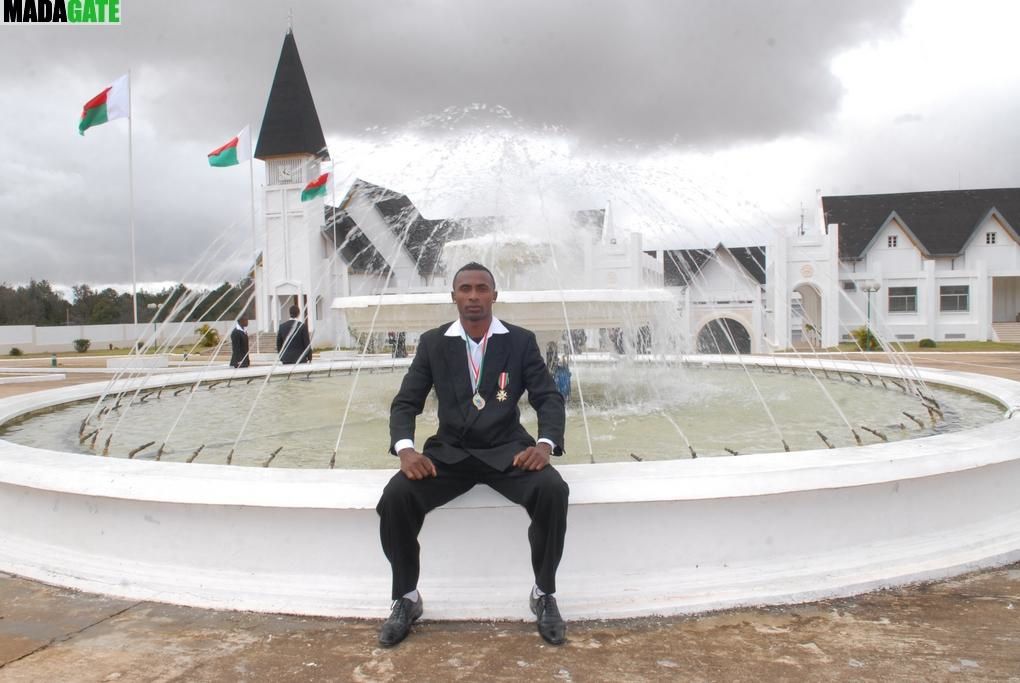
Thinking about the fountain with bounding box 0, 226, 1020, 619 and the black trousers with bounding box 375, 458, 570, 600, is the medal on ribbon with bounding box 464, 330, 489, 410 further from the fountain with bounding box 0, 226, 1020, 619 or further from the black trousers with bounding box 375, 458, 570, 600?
the fountain with bounding box 0, 226, 1020, 619

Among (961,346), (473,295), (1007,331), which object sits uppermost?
(473,295)

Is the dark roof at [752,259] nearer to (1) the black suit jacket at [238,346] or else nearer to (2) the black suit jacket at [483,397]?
(1) the black suit jacket at [238,346]

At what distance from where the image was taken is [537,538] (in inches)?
126

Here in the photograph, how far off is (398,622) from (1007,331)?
45.0 m

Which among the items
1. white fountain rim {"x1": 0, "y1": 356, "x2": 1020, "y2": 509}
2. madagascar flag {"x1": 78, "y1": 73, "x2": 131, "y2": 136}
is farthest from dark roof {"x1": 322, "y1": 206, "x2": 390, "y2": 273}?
white fountain rim {"x1": 0, "y1": 356, "x2": 1020, "y2": 509}

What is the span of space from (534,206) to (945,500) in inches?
247

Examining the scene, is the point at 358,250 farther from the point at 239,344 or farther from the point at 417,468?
the point at 417,468

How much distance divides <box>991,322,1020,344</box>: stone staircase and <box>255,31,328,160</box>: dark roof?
126 ft

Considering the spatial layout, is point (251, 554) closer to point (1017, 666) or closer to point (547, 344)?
point (1017, 666)

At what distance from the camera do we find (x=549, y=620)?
3154 millimetres

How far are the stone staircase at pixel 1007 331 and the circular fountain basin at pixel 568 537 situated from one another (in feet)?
138

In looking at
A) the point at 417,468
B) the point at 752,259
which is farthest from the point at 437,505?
the point at 752,259

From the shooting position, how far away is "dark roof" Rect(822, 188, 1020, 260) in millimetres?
41188

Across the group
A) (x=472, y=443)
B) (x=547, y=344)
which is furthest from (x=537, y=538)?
(x=547, y=344)
